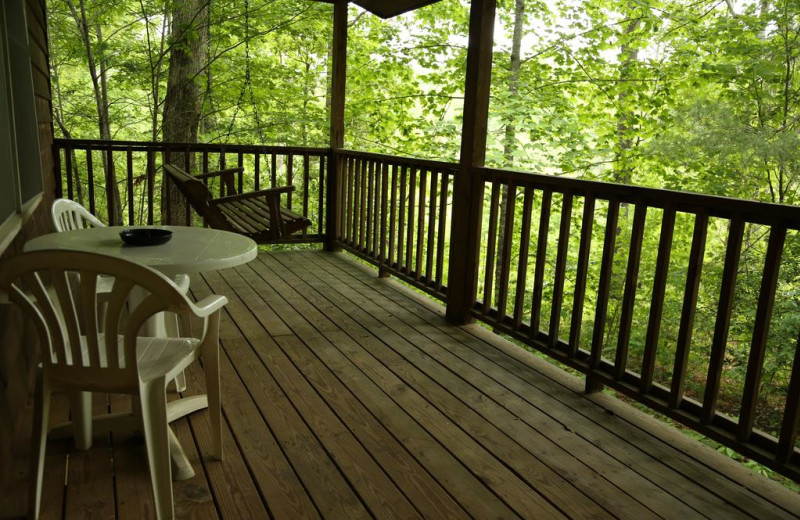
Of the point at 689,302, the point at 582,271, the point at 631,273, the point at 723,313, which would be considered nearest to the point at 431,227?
the point at 582,271

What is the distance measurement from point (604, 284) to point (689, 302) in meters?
0.42

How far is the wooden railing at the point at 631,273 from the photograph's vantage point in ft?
6.81

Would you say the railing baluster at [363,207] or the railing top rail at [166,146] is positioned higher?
the railing top rail at [166,146]

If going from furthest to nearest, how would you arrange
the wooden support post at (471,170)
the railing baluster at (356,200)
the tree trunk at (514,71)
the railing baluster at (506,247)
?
the tree trunk at (514,71), the railing baluster at (356,200), the wooden support post at (471,170), the railing baluster at (506,247)

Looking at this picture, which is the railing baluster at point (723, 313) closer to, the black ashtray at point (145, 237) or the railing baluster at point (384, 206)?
the black ashtray at point (145, 237)

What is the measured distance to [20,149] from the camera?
2.98 metres

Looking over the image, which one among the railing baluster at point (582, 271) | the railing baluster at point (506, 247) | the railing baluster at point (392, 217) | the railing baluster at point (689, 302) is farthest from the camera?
the railing baluster at point (392, 217)

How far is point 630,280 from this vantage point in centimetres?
247

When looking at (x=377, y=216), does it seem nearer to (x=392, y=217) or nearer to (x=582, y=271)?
(x=392, y=217)

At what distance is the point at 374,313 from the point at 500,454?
175 centimetres

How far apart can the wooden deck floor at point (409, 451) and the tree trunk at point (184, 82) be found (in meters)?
4.73

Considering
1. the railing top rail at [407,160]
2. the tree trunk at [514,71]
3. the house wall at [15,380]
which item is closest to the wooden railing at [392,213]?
the railing top rail at [407,160]

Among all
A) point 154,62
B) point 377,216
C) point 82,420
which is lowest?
point 82,420

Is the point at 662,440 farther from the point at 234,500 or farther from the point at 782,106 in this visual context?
the point at 782,106
